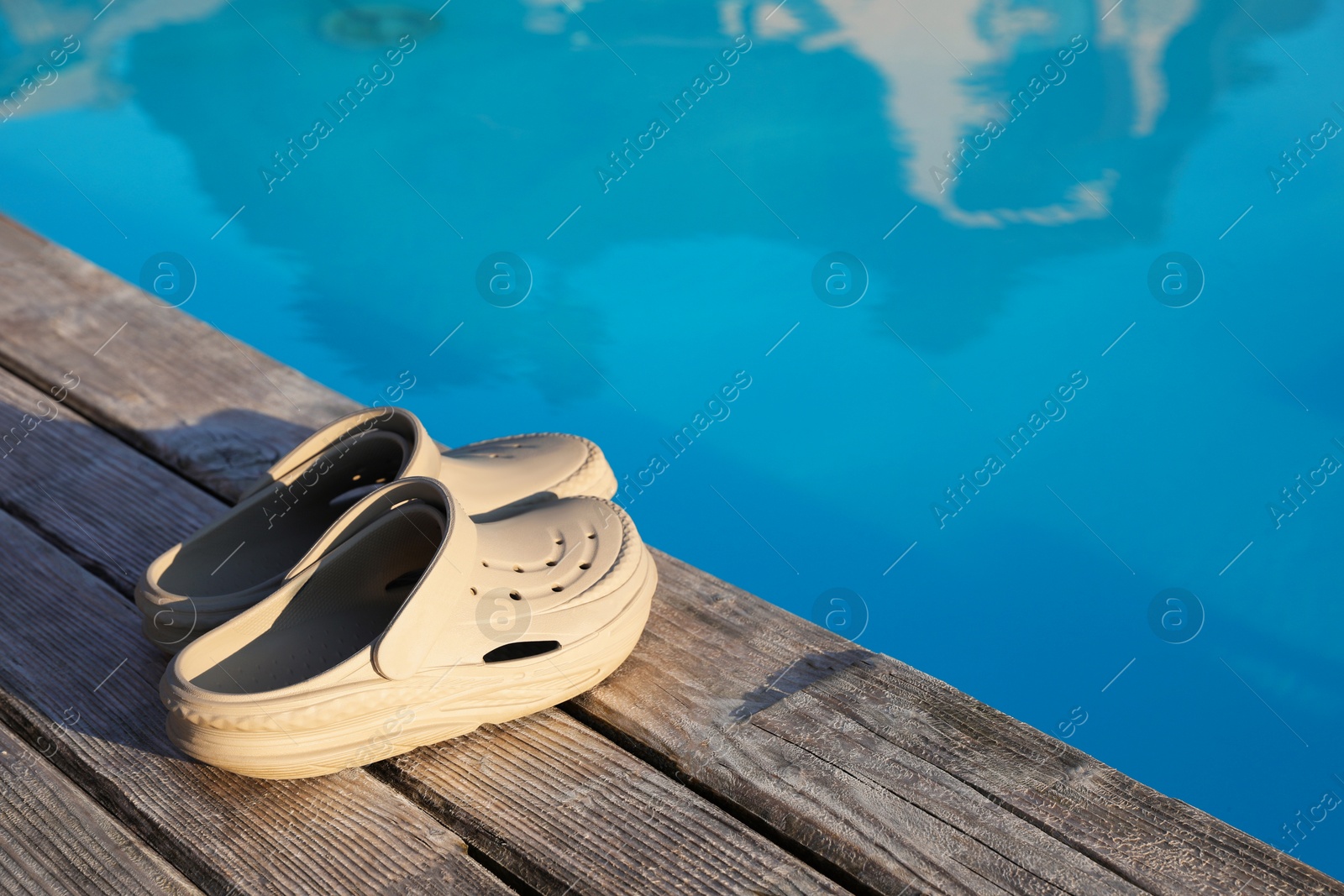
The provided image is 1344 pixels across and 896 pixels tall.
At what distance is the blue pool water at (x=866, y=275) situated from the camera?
3605 mm

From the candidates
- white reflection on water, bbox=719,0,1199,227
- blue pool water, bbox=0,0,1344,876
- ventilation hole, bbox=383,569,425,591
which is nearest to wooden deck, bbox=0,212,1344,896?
ventilation hole, bbox=383,569,425,591

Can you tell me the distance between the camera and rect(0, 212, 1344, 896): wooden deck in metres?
1.01

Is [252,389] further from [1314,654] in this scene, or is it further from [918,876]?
[1314,654]

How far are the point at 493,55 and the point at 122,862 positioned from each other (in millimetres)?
6070

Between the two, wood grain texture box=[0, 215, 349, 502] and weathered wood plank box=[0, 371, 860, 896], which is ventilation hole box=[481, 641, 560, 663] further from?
wood grain texture box=[0, 215, 349, 502]

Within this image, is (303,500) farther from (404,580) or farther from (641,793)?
(641,793)

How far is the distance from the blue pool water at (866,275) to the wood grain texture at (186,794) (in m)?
2.72

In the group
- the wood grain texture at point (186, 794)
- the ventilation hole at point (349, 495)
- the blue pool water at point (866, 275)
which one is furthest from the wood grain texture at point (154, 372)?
the blue pool water at point (866, 275)

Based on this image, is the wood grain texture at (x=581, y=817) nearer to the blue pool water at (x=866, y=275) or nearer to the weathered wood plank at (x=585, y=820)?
the weathered wood plank at (x=585, y=820)

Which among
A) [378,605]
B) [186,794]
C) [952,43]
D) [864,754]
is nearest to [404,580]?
[378,605]

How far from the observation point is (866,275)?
4953 mm

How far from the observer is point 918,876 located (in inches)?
39.5

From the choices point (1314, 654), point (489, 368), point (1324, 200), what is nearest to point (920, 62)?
point (1324, 200)

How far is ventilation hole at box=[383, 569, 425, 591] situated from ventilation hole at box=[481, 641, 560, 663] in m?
0.16
